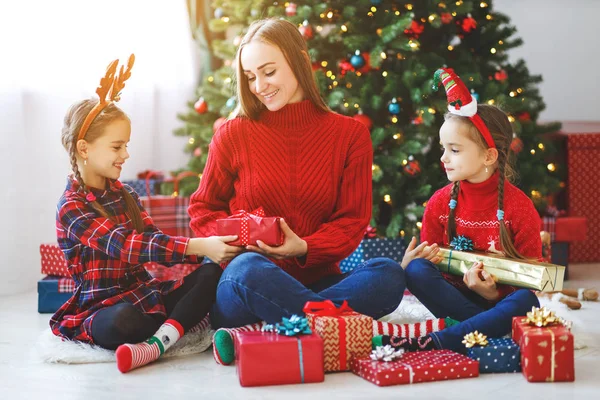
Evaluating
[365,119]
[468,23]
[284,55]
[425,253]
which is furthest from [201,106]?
[425,253]

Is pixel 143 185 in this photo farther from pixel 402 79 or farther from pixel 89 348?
pixel 89 348

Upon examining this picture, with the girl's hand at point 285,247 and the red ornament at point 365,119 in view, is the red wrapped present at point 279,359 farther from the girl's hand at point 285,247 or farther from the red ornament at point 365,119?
the red ornament at point 365,119

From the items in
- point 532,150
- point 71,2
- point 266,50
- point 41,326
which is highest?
point 71,2

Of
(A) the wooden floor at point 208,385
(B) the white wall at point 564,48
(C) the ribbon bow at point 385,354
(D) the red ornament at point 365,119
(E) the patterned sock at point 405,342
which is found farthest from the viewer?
(B) the white wall at point 564,48

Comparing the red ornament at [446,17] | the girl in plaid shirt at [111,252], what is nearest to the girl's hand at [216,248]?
the girl in plaid shirt at [111,252]

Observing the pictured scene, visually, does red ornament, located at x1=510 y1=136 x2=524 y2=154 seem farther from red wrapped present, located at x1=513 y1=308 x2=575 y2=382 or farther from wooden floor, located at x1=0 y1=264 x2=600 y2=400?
red wrapped present, located at x1=513 y1=308 x2=575 y2=382

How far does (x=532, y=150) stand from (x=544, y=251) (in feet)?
1.62

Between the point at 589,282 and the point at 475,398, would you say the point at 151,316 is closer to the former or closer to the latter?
the point at 475,398

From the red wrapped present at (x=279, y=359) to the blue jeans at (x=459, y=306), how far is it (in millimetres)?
342

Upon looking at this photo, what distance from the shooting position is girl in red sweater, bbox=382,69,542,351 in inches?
80.3

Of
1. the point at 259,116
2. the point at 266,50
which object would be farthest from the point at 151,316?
the point at 266,50

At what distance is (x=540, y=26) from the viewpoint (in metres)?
4.79

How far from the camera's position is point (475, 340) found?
178 cm

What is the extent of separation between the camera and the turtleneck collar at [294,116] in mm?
2115
